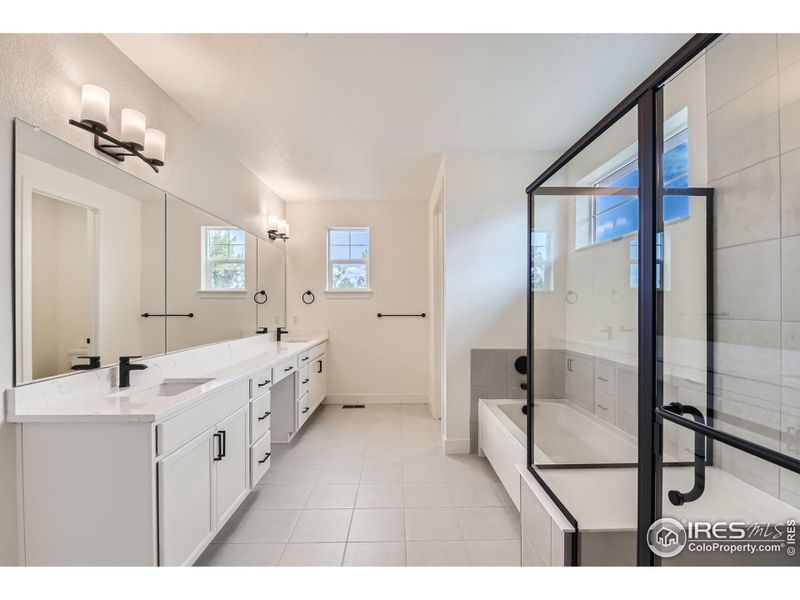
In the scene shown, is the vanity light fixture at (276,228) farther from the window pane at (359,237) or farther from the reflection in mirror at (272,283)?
the window pane at (359,237)

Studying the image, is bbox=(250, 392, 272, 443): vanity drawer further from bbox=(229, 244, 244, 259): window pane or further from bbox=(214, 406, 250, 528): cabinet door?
bbox=(229, 244, 244, 259): window pane

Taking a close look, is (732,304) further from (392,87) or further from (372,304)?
(372,304)

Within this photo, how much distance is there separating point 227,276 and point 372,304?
1.99m

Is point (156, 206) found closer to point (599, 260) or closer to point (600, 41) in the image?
point (599, 260)

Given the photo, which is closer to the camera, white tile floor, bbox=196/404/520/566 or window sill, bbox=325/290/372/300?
white tile floor, bbox=196/404/520/566

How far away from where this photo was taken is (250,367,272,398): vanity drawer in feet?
7.35

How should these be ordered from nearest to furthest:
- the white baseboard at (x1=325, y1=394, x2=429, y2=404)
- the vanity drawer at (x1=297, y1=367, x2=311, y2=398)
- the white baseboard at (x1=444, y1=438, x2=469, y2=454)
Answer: the white baseboard at (x1=444, y1=438, x2=469, y2=454) < the vanity drawer at (x1=297, y1=367, x2=311, y2=398) < the white baseboard at (x1=325, y1=394, x2=429, y2=404)

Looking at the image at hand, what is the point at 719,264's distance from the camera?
3.68ft

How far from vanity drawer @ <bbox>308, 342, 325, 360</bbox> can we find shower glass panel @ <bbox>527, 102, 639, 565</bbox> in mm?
2446

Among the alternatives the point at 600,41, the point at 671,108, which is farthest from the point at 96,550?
the point at 600,41

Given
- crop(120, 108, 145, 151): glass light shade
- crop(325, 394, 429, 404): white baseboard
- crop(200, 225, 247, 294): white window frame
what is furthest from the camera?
crop(325, 394, 429, 404): white baseboard

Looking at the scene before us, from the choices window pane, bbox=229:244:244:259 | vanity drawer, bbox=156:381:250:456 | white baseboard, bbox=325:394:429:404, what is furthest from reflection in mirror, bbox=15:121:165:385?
white baseboard, bbox=325:394:429:404

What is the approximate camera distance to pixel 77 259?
5.18 feet

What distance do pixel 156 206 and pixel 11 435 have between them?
1.32 m
